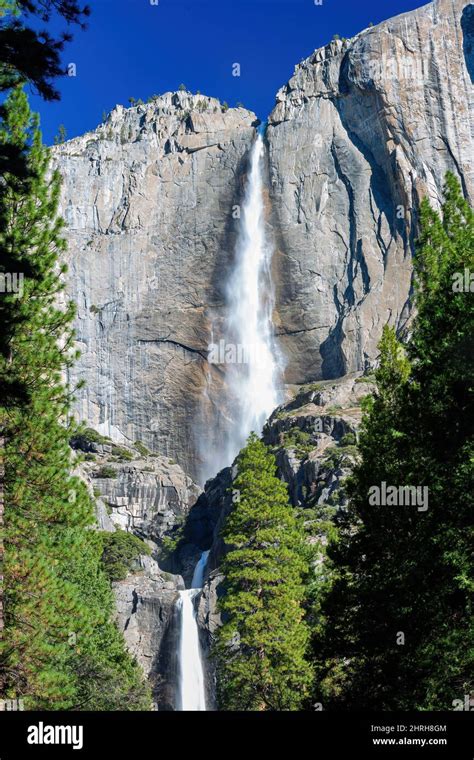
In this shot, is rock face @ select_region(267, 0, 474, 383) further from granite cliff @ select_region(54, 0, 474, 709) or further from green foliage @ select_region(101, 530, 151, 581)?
green foliage @ select_region(101, 530, 151, 581)

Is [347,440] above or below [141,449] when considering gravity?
below

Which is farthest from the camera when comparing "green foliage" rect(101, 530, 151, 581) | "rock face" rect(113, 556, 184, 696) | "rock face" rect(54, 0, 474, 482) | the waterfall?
"rock face" rect(54, 0, 474, 482)

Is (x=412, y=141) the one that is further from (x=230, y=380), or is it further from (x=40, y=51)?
(x=40, y=51)

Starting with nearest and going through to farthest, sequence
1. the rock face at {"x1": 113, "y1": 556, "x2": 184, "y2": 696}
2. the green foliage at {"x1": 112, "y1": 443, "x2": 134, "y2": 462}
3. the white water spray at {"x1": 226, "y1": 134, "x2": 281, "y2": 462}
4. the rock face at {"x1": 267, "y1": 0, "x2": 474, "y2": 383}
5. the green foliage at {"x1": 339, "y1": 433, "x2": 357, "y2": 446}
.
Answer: the rock face at {"x1": 113, "y1": 556, "x2": 184, "y2": 696} → the green foliage at {"x1": 339, "y1": 433, "x2": 357, "y2": 446} → the green foliage at {"x1": 112, "y1": 443, "x2": 134, "y2": 462} → the rock face at {"x1": 267, "y1": 0, "x2": 474, "y2": 383} → the white water spray at {"x1": 226, "y1": 134, "x2": 281, "y2": 462}

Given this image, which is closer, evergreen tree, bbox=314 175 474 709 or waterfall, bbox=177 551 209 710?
evergreen tree, bbox=314 175 474 709

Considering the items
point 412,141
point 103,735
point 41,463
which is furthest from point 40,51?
point 412,141

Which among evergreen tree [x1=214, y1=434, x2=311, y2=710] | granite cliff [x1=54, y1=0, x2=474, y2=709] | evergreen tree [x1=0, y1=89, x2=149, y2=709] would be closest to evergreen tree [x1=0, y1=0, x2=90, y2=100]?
evergreen tree [x1=0, y1=89, x2=149, y2=709]

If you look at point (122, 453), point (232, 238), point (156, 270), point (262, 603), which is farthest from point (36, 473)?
point (232, 238)

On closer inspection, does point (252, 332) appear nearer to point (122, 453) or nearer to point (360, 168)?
point (122, 453)
